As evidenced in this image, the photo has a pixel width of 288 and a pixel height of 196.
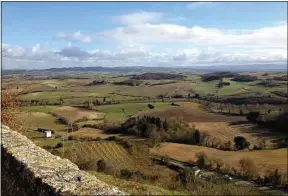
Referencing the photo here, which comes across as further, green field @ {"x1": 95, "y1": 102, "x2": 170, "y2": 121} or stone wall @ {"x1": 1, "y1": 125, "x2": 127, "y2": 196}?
green field @ {"x1": 95, "y1": 102, "x2": 170, "y2": 121}

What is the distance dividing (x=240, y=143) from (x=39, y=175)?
57.0 meters

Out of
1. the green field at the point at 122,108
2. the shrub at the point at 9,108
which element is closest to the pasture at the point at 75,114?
the green field at the point at 122,108

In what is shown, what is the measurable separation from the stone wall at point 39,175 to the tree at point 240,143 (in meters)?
54.7

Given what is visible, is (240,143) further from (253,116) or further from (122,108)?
(122,108)

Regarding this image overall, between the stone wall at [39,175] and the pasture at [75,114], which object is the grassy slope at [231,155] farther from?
the stone wall at [39,175]

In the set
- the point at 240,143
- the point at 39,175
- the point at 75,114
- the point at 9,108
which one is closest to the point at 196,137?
the point at 240,143

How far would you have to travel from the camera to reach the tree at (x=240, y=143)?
59603mm

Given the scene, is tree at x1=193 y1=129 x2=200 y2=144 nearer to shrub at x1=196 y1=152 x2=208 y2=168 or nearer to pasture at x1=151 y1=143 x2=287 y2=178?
pasture at x1=151 y1=143 x2=287 y2=178

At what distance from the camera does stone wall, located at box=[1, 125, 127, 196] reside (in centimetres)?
501

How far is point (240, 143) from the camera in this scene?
60031mm

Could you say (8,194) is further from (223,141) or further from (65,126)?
(65,126)

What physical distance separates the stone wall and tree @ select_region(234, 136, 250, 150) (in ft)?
179

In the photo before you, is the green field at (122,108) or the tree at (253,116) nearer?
the tree at (253,116)

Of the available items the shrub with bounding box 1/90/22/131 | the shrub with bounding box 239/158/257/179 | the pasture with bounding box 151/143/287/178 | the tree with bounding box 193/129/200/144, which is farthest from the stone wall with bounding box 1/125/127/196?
the tree with bounding box 193/129/200/144
